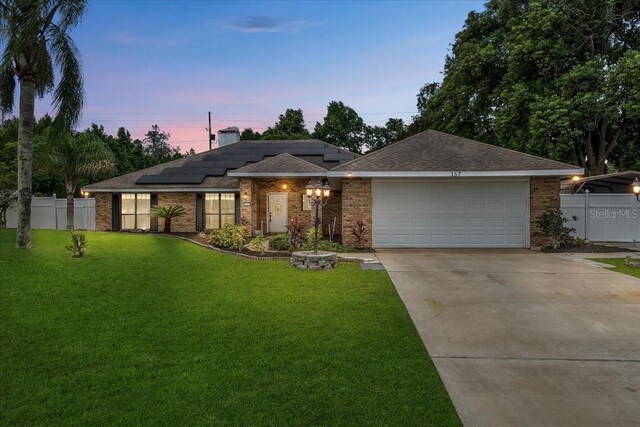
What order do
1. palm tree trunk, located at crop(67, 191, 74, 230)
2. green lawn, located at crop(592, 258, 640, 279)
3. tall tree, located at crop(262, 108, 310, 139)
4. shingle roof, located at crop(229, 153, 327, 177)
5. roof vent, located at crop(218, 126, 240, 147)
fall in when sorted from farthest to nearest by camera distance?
1. tall tree, located at crop(262, 108, 310, 139)
2. roof vent, located at crop(218, 126, 240, 147)
3. palm tree trunk, located at crop(67, 191, 74, 230)
4. shingle roof, located at crop(229, 153, 327, 177)
5. green lawn, located at crop(592, 258, 640, 279)

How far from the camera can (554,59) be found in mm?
17688

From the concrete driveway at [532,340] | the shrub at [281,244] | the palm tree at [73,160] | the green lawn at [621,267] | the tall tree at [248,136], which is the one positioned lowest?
the concrete driveway at [532,340]

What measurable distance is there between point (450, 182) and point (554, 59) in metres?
9.75

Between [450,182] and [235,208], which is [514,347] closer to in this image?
[450,182]

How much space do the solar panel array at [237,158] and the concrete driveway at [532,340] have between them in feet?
40.8

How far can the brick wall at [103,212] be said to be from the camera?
1889cm

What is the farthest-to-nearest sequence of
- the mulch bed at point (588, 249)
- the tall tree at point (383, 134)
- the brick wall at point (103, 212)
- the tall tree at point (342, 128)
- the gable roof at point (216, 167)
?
1. the tall tree at point (383, 134)
2. the tall tree at point (342, 128)
3. the brick wall at point (103, 212)
4. the gable roof at point (216, 167)
5. the mulch bed at point (588, 249)

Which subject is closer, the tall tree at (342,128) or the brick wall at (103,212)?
the brick wall at (103,212)

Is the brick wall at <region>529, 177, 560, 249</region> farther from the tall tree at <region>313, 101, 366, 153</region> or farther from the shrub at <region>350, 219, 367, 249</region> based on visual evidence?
the tall tree at <region>313, 101, 366, 153</region>

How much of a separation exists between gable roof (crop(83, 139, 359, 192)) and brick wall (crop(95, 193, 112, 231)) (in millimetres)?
652

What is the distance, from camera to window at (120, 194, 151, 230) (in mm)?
18734

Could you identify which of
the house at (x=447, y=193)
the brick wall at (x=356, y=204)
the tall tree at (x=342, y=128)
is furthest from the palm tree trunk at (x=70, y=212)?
the tall tree at (x=342, y=128)

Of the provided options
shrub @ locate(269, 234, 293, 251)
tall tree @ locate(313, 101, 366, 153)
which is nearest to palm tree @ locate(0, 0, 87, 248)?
shrub @ locate(269, 234, 293, 251)

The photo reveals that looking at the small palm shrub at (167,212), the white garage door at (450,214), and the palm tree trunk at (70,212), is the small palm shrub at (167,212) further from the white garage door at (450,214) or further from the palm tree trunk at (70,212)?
the white garage door at (450,214)
